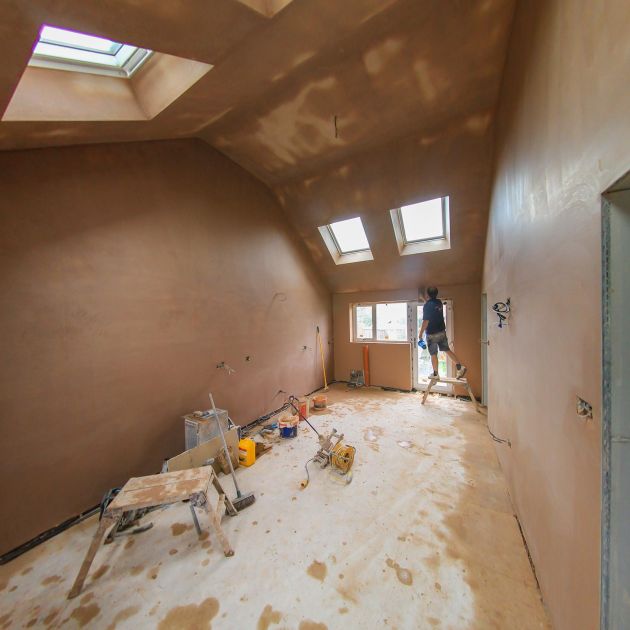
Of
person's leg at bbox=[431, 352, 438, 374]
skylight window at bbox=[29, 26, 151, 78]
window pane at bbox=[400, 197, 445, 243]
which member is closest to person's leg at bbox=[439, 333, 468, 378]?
person's leg at bbox=[431, 352, 438, 374]

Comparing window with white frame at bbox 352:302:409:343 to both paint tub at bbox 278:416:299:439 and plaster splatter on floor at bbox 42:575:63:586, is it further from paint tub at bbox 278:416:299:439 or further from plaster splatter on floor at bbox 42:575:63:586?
plaster splatter on floor at bbox 42:575:63:586

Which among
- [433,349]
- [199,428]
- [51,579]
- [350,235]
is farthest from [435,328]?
[51,579]

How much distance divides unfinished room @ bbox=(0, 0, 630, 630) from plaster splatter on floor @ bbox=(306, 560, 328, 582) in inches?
1.0

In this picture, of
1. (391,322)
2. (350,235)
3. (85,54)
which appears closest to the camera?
(85,54)

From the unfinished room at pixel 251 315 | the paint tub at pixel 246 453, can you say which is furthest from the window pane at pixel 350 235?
the paint tub at pixel 246 453

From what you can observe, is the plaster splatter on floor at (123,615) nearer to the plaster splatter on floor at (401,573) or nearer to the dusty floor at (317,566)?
the dusty floor at (317,566)

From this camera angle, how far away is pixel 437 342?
14.4 ft

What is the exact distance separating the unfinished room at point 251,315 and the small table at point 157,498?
0.02 meters

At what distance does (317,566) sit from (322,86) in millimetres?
3627

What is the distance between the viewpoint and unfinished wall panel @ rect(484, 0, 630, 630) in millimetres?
771

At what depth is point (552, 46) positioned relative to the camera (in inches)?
43.7

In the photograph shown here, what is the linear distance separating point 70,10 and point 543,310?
2.55 m

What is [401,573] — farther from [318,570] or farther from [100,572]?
[100,572]

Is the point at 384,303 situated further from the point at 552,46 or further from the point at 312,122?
the point at 552,46
